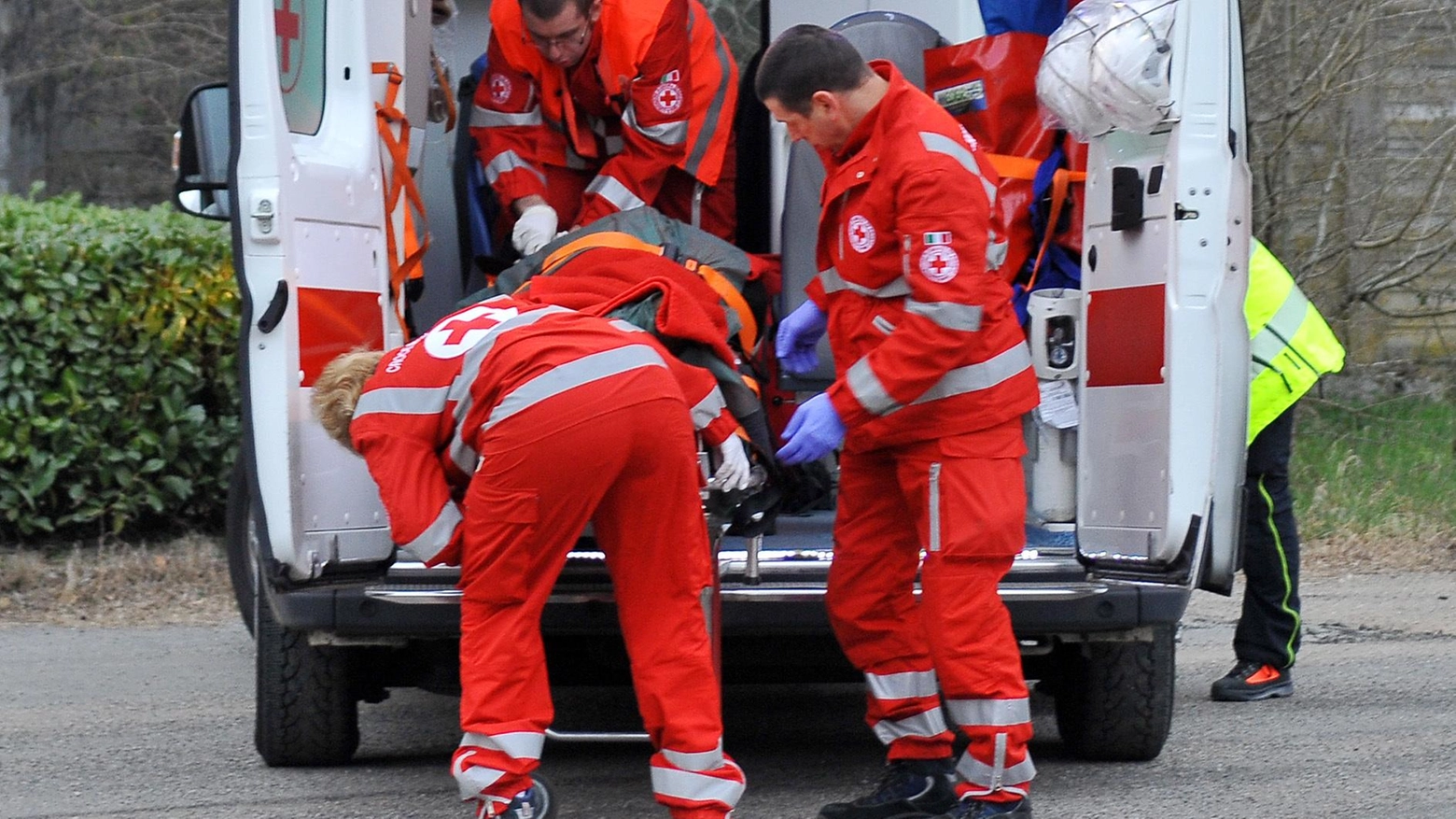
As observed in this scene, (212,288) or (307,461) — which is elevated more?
(212,288)

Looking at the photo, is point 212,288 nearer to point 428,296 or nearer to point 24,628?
point 24,628

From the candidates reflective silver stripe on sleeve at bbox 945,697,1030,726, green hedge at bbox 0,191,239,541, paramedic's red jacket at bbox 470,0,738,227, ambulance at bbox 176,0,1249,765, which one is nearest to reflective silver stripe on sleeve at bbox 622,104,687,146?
paramedic's red jacket at bbox 470,0,738,227

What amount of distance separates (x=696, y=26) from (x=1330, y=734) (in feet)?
8.31

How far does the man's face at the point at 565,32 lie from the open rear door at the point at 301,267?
0.67 meters

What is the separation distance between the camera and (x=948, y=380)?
12.0ft

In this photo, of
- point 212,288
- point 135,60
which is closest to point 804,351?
point 212,288

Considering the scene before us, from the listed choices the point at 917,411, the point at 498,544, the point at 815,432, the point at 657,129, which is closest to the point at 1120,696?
the point at 917,411

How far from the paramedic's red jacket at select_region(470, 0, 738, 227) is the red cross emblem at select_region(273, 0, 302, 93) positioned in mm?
945

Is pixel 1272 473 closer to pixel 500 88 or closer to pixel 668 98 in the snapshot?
pixel 668 98

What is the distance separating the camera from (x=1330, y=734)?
187 inches

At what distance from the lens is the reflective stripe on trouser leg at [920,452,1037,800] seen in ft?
11.8

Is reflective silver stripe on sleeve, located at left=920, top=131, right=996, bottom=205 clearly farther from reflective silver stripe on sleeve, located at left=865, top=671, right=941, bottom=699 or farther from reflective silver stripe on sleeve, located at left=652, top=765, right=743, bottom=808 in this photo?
reflective silver stripe on sleeve, located at left=652, top=765, right=743, bottom=808

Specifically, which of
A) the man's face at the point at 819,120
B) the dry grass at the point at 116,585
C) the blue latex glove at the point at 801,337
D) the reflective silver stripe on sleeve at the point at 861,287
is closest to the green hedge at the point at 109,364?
the dry grass at the point at 116,585

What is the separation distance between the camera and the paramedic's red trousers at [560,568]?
338 cm
